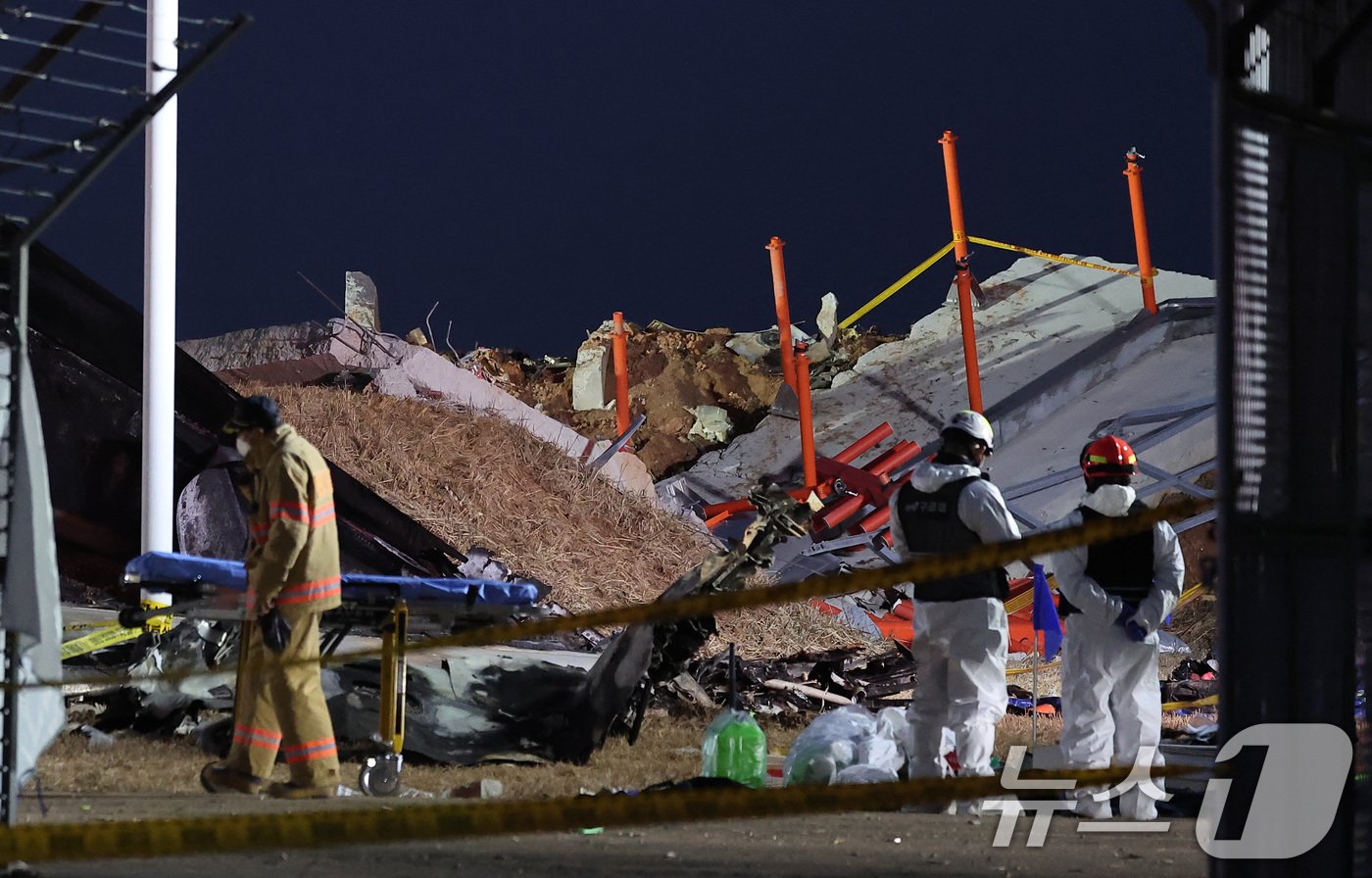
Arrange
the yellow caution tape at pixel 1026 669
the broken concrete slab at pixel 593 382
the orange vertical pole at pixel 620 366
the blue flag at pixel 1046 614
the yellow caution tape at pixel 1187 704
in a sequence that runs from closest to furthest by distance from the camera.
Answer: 1. the blue flag at pixel 1046 614
2. the yellow caution tape at pixel 1187 704
3. the yellow caution tape at pixel 1026 669
4. the orange vertical pole at pixel 620 366
5. the broken concrete slab at pixel 593 382

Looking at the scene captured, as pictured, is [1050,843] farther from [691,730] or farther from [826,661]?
[826,661]

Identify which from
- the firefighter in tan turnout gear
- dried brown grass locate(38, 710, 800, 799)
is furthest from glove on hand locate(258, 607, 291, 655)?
dried brown grass locate(38, 710, 800, 799)

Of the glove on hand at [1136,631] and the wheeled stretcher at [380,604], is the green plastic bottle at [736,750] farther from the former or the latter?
the glove on hand at [1136,631]

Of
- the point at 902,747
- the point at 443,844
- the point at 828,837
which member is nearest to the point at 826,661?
the point at 902,747

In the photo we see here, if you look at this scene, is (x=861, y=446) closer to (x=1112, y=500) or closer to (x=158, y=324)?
(x=158, y=324)

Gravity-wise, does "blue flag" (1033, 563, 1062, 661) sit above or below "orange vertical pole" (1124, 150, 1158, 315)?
below

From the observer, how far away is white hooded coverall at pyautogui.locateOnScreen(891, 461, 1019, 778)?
609 cm

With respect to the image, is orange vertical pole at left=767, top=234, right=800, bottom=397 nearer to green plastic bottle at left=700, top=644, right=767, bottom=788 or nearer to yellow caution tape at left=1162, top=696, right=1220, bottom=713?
yellow caution tape at left=1162, top=696, right=1220, bottom=713

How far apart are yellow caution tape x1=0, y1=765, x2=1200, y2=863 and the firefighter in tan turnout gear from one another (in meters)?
2.47

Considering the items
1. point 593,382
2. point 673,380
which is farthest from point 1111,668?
point 593,382

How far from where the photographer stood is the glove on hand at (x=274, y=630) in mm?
5902

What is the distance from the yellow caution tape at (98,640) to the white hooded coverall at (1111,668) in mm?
4722

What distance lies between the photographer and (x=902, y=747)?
267 inches

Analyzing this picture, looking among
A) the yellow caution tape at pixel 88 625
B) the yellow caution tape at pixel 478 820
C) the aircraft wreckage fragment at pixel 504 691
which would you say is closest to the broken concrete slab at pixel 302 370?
the yellow caution tape at pixel 88 625
